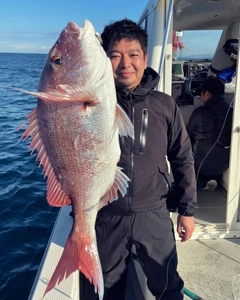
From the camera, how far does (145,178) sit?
2.00 meters

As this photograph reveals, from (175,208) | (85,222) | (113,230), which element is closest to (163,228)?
(175,208)

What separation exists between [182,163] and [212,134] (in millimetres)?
2303

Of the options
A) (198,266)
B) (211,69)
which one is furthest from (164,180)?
(211,69)

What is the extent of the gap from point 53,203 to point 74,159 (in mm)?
252

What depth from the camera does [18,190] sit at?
6387 mm

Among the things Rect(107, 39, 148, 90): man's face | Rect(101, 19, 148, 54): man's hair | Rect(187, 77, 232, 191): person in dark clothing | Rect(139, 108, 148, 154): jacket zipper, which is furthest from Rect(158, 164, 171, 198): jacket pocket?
Rect(187, 77, 232, 191): person in dark clothing

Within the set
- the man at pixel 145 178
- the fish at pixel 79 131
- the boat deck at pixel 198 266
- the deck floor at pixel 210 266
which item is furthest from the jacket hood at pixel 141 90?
the deck floor at pixel 210 266

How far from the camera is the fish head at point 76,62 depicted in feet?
4.80

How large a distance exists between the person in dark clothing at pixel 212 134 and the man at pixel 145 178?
2.07 meters

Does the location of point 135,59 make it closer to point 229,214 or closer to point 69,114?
point 69,114

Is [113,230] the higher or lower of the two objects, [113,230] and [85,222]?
the lower

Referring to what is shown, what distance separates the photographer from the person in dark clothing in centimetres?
417

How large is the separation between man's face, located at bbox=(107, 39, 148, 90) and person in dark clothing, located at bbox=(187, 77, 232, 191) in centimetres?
249

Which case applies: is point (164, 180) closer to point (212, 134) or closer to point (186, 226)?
point (186, 226)
